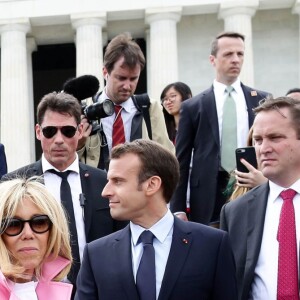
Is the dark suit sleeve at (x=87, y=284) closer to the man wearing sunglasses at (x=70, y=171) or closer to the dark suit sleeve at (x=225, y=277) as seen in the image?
the dark suit sleeve at (x=225, y=277)

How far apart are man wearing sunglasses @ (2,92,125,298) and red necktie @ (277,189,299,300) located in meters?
2.42

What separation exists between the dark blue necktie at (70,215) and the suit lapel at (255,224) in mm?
2124

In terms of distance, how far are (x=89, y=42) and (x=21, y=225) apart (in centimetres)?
3851

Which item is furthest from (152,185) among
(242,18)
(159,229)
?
(242,18)

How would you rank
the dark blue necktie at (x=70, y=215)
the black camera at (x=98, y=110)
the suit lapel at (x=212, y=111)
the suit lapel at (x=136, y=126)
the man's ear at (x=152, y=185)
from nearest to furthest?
the man's ear at (x=152, y=185) → the dark blue necktie at (x=70, y=215) → the black camera at (x=98, y=110) → the suit lapel at (x=136, y=126) → the suit lapel at (x=212, y=111)

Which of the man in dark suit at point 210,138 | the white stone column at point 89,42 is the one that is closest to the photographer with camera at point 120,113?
the man in dark suit at point 210,138

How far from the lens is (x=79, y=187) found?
29.7 feet

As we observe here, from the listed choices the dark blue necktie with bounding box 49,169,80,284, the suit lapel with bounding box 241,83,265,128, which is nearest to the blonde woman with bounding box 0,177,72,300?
the dark blue necktie with bounding box 49,169,80,284

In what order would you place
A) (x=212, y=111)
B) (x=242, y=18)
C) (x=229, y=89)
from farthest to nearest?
(x=242, y=18), (x=229, y=89), (x=212, y=111)

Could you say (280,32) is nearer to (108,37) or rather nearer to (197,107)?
(108,37)

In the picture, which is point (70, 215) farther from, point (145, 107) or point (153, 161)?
point (145, 107)

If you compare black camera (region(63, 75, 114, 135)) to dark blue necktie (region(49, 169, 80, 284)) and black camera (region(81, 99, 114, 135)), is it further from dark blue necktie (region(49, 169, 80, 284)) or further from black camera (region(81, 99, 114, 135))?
dark blue necktie (region(49, 169, 80, 284))

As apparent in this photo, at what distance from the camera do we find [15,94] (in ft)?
144

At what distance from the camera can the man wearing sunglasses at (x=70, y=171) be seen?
8852 mm
